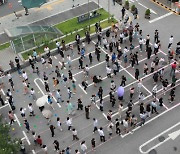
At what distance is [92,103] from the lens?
24766 millimetres

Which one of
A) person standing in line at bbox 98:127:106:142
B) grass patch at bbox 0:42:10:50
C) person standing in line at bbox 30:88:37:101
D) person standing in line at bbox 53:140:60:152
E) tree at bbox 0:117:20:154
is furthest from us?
grass patch at bbox 0:42:10:50

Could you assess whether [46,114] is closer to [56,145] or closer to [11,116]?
[11,116]

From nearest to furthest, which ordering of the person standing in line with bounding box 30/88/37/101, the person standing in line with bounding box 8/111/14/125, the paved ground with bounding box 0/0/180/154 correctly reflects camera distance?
the paved ground with bounding box 0/0/180/154 < the person standing in line with bounding box 8/111/14/125 < the person standing in line with bounding box 30/88/37/101

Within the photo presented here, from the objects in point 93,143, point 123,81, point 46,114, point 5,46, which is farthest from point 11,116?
point 5,46

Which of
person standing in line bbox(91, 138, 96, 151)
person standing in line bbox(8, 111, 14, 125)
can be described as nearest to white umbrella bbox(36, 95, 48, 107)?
person standing in line bbox(8, 111, 14, 125)

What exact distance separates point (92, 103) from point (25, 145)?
5706 mm

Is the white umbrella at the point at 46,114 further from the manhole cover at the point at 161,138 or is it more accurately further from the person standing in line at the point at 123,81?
the manhole cover at the point at 161,138

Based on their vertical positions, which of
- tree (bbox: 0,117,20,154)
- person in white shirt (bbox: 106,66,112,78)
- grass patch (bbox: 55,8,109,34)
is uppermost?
tree (bbox: 0,117,20,154)

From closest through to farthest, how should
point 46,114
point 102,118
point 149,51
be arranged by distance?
point 46,114 < point 102,118 < point 149,51

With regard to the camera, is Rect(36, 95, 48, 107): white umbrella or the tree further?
Rect(36, 95, 48, 107): white umbrella

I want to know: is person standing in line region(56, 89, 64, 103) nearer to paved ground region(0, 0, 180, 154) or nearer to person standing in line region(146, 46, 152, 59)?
paved ground region(0, 0, 180, 154)

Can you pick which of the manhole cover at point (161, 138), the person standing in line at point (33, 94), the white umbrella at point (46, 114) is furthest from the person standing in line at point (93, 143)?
the person standing in line at point (33, 94)

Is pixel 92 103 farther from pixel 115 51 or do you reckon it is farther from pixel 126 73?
pixel 115 51

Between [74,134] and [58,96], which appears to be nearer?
[74,134]
